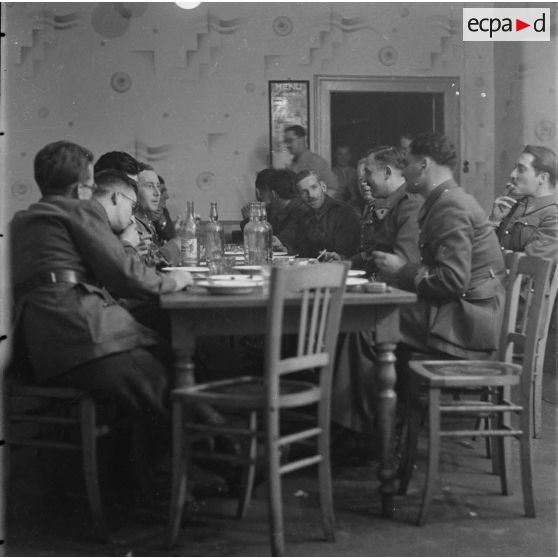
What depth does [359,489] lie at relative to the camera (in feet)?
9.30

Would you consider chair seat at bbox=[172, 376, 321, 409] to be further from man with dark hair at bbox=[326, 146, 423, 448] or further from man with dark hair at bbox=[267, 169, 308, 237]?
man with dark hair at bbox=[267, 169, 308, 237]

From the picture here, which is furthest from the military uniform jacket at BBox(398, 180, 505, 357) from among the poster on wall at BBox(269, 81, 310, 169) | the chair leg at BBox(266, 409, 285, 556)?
the poster on wall at BBox(269, 81, 310, 169)

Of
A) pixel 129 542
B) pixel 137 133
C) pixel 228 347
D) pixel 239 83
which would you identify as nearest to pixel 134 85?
pixel 137 133

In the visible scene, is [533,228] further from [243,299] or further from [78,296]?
[78,296]

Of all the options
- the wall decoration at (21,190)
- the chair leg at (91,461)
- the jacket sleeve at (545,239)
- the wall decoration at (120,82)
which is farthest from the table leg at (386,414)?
the wall decoration at (21,190)

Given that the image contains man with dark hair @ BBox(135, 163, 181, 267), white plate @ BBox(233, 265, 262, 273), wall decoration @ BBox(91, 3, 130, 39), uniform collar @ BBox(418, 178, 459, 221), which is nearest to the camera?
uniform collar @ BBox(418, 178, 459, 221)

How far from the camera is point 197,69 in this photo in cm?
715

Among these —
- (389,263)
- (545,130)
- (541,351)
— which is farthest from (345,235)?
(545,130)

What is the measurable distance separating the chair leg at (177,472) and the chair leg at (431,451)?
2.44 ft

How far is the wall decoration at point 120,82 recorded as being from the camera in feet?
23.2

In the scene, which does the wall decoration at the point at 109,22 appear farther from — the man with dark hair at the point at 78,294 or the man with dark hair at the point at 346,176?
the man with dark hair at the point at 78,294

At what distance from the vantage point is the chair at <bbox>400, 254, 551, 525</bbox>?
2459 mm

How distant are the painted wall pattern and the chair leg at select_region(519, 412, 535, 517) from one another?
4709 millimetres

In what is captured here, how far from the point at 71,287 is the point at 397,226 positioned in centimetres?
170
